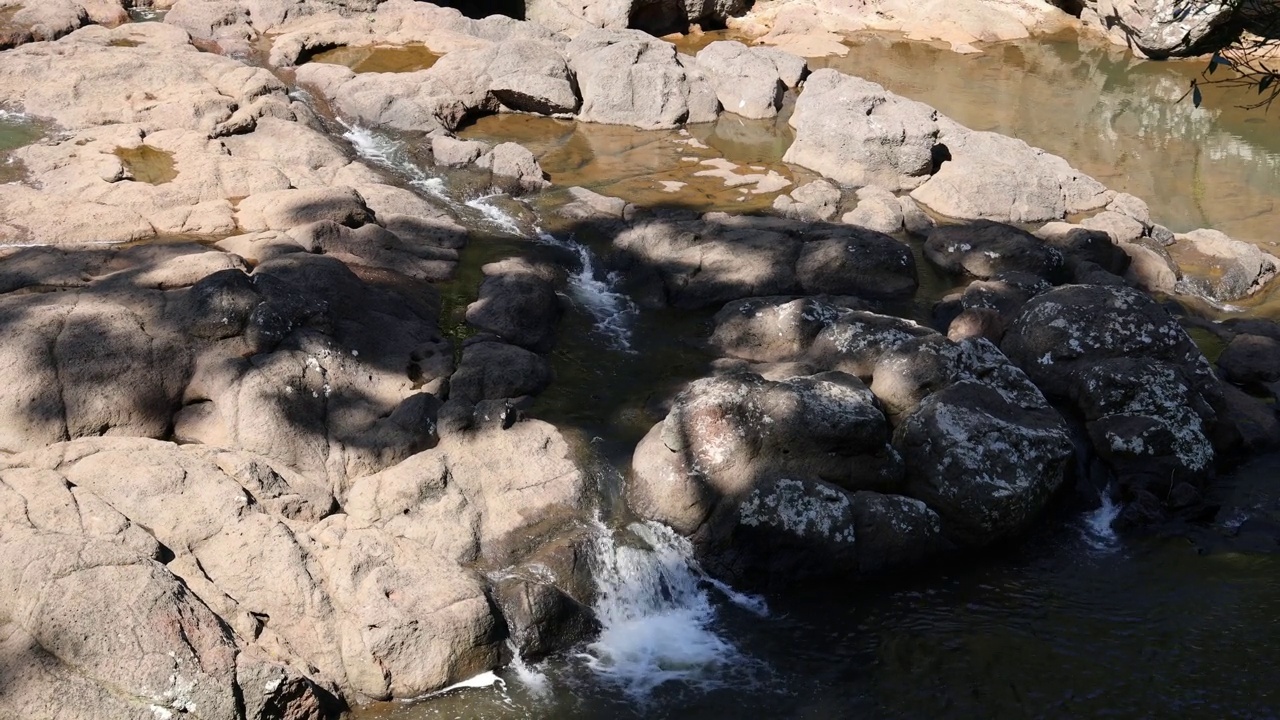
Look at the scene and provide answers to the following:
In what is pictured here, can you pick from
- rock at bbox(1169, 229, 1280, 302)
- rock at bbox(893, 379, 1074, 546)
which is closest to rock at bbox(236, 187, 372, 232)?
rock at bbox(893, 379, 1074, 546)

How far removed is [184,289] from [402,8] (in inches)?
423

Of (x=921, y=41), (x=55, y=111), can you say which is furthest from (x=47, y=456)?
(x=921, y=41)

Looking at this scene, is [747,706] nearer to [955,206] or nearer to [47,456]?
[47,456]

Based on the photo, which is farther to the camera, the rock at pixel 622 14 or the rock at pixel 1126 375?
the rock at pixel 622 14

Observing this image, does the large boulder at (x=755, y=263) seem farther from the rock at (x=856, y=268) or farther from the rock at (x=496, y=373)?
the rock at (x=496, y=373)

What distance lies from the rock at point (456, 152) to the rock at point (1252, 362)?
8.02 metres

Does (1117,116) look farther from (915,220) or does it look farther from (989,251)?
(989,251)

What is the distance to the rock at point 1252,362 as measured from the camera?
921 centimetres

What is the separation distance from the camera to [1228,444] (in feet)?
27.1

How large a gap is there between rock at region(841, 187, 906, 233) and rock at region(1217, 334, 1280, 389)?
3435 mm

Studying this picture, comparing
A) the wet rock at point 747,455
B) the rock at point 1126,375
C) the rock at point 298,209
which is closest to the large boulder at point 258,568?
the wet rock at point 747,455

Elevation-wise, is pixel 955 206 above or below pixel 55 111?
above

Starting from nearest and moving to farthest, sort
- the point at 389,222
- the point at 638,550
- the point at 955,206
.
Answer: the point at 638,550 < the point at 389,222 < the point at 955,206

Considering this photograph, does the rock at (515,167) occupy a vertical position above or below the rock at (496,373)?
below
